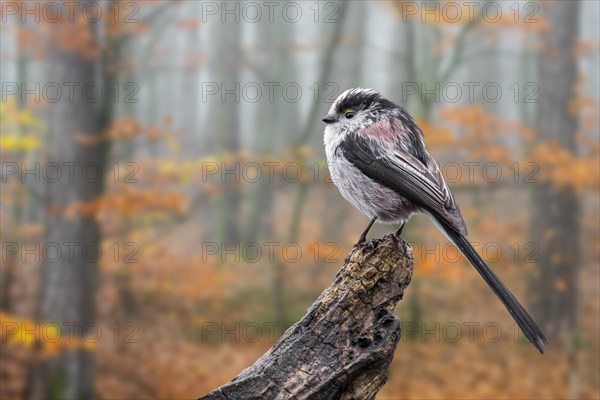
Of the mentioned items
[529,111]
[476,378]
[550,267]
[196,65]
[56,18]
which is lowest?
[476,378]

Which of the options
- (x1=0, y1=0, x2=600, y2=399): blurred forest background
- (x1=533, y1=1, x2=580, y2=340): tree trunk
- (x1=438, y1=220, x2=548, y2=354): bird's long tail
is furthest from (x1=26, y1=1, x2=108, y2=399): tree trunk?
(x1=533, y1=1, x2=580, y2=340): tree trunk

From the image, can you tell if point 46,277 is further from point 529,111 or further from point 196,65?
point 529,111

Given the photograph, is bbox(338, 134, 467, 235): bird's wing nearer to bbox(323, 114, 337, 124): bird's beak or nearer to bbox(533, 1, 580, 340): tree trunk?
bbox(323, 114, 337, 124): bird's beak

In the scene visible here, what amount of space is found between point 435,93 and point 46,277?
648 centimetres

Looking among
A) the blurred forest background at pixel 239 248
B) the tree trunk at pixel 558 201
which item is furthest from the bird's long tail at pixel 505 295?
the tree trunk at pixel 558 201

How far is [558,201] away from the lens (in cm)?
1086

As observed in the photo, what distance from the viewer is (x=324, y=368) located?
251cm

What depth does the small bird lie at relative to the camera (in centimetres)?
363

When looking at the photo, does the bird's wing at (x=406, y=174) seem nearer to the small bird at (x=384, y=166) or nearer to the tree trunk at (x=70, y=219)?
the small bird at (x=384, y=166)

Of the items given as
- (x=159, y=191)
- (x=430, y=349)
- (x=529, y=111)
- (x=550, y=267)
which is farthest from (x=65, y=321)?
(x=529, y=111)

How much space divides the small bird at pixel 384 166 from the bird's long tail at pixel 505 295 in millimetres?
12

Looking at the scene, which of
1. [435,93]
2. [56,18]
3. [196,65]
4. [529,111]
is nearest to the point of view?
[56,18]

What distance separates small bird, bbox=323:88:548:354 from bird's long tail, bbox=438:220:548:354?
0.04ft

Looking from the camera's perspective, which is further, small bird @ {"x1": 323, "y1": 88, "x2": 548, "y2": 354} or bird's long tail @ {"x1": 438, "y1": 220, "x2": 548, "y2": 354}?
small bird @ {"x1": 323, "y1": 88, "x2": 548, "y2": 354}
